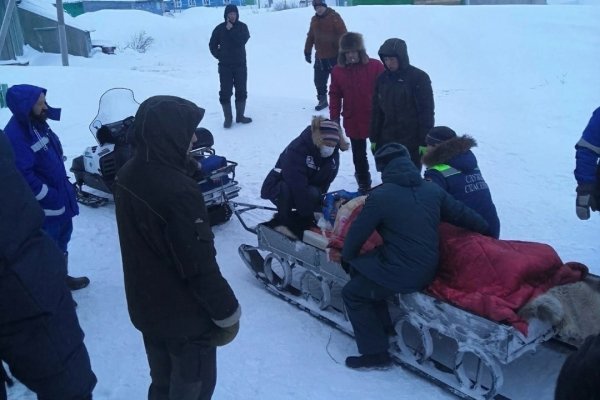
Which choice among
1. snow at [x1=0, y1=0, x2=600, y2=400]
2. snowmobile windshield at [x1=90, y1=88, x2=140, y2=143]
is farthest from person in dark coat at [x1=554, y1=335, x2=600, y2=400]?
snowmobile windshield at [x1=90, y1=88, x2=140, y2=143]

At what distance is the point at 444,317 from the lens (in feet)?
10.8

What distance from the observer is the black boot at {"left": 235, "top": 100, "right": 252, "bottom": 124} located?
31.2 feet

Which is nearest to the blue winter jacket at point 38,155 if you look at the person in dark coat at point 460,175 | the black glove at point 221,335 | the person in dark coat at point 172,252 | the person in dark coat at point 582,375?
the person in dark coat at point 172,252

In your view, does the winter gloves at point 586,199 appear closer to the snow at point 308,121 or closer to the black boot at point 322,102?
the snow at point 308,121

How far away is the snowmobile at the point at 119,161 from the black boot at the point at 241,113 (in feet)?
10.6

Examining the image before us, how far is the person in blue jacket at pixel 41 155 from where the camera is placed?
3.86m

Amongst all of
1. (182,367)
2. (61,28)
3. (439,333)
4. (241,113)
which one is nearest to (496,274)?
(439,333)

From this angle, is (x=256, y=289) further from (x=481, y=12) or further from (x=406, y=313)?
(x=481, y=12)

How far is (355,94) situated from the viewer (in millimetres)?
6332

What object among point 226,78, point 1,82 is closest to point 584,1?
point 226,78

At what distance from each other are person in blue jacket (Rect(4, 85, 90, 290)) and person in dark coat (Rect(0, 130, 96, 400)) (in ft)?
5.76

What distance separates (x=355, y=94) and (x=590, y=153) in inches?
114

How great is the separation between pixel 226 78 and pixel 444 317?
6.76 meters

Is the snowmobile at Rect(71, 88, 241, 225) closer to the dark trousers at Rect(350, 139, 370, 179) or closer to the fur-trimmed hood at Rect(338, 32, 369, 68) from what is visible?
the dark trousers at Rect(350, 139, 370, 179)
